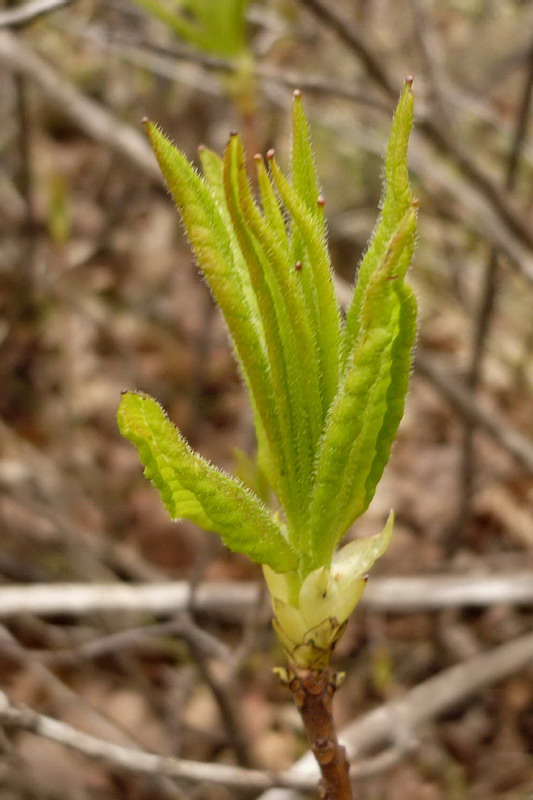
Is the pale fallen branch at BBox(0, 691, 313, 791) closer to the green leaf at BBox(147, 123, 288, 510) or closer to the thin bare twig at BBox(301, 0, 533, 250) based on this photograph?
the green leaf at BBox(147, 123, 288, 510)

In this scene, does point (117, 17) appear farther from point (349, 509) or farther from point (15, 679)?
point (349, 509)

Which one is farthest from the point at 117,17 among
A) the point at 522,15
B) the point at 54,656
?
the point at 54,656

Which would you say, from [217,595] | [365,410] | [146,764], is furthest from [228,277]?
[217,595]

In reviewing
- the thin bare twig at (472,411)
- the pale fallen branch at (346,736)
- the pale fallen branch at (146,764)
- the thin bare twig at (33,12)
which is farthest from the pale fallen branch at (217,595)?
the thin bare twig at (33,12)

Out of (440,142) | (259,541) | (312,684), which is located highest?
(440,142)

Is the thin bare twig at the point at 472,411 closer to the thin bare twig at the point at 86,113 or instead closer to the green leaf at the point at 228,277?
the thin bare twig at the point at 86,113

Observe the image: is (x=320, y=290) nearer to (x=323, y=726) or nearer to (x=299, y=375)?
(x=299, y=375)
